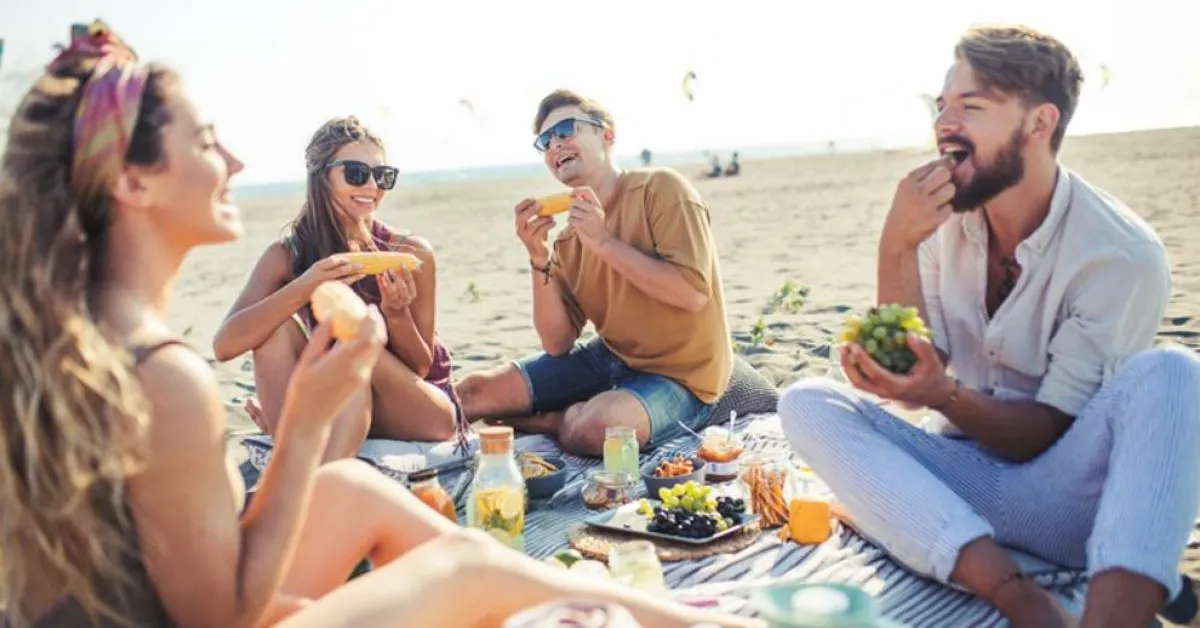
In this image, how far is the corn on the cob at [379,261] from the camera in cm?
486

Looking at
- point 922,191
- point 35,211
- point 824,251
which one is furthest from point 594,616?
point 824,251

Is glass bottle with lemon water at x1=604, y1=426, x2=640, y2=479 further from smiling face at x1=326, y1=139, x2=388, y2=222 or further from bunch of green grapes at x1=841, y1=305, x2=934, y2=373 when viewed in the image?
smiling face at x1=326, y1=139, x2=388, y2=222

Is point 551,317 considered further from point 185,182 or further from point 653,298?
point 185,182

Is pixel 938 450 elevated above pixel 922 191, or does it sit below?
below

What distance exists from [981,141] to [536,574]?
2.51 m

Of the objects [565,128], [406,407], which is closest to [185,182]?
[406,407]

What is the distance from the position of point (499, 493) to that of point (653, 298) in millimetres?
2248

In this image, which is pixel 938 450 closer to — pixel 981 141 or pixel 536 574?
pixel 981 141

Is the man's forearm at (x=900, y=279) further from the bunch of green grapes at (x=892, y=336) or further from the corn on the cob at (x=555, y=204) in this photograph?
the corn on the cob at (x=555, y=204)

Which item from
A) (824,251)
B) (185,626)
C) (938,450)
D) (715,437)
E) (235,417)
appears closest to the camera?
(185,626)

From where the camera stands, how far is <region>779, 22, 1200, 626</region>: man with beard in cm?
324

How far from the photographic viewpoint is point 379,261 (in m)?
4.91

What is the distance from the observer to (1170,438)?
10.4ft

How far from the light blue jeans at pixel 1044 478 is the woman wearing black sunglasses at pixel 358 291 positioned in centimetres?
215
